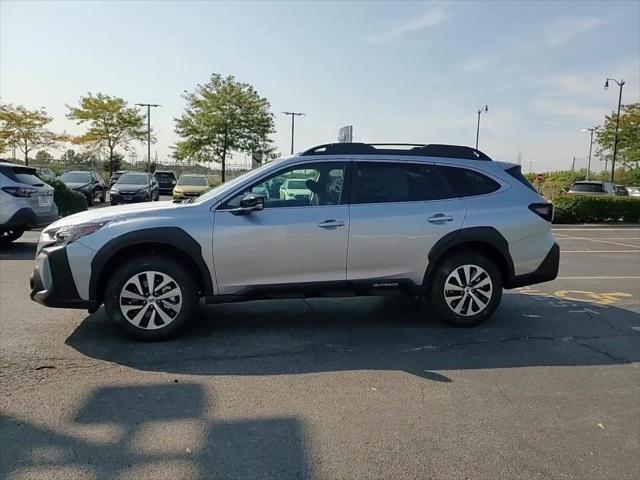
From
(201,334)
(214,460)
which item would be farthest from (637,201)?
(214,460)

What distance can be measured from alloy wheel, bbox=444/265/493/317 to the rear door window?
796mm

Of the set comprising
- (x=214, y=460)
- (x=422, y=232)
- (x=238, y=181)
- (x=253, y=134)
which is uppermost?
(x=253, y=134)

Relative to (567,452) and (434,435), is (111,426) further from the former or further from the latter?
(567,452)

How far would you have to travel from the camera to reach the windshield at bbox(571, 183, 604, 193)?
22.5 meters

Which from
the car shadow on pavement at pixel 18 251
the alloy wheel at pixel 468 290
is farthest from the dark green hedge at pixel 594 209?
the car shadow on pavement at pixel 18 251

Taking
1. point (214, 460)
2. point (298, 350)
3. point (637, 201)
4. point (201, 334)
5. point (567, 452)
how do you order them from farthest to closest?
point (637, 201) < point (201, 334) < point (298, 350) < point (567, 452) < point (214, 460)

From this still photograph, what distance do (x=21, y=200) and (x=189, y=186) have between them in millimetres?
13514

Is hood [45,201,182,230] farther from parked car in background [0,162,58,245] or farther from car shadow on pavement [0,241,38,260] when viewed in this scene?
parked car in background [0,162,58,245]

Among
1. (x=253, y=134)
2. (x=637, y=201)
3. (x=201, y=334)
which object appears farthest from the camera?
(x=253, y=134)

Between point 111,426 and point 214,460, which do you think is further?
point 111,426

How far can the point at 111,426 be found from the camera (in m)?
3.23

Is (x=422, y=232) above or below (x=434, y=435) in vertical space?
above

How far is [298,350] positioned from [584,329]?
310 centimetres

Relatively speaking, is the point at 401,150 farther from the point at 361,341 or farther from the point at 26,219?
the point at 26,219
